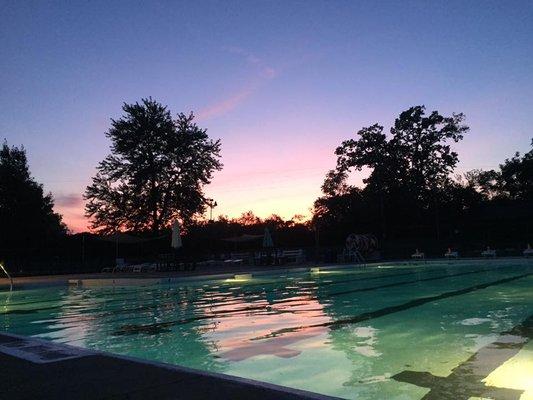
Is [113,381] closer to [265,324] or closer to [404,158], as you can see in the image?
[265,324]

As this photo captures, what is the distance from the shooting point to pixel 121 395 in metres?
3.12

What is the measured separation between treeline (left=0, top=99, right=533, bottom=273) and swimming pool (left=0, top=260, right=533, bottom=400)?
1894cm

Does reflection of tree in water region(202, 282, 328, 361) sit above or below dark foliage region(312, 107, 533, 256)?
below

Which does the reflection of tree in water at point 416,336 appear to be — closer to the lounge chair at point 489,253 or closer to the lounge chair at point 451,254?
the lounge chair at point 489,253

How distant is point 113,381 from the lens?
11.5ft

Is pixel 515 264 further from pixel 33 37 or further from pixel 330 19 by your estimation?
pixel 33 37

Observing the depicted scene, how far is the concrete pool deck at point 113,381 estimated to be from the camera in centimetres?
307

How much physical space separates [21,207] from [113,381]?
33.1 m

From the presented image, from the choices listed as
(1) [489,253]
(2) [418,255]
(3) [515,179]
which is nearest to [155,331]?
(1) [489,253]

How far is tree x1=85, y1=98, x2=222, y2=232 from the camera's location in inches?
1511

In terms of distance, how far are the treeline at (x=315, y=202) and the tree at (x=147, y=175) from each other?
9cm

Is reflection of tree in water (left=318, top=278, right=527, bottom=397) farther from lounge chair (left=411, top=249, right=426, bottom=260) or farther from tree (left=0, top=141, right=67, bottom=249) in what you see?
tree (left=0, top=141, right=67, bottom=249)

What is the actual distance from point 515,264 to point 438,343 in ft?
59.3

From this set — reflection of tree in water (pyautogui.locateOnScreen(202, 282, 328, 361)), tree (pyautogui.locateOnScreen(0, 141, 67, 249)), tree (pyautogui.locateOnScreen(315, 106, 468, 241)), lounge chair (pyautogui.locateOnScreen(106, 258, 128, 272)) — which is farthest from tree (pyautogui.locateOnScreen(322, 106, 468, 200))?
reflection of tree in water (pyautogui.locateOnScreen(202, 282, 328, 361))
